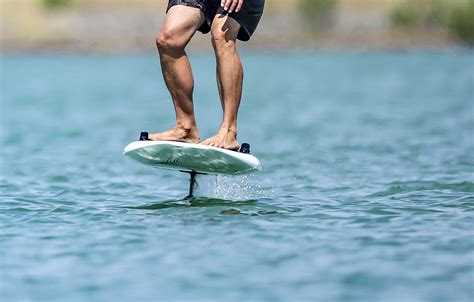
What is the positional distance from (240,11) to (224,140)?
1.13 meters

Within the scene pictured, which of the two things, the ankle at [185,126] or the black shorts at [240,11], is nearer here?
the black shorts at [240,11]

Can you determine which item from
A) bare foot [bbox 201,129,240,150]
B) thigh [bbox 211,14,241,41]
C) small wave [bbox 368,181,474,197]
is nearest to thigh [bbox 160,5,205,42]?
thigh [bbox 211,14,241,41]

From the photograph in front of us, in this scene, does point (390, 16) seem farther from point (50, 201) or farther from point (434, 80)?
point (50, 201)

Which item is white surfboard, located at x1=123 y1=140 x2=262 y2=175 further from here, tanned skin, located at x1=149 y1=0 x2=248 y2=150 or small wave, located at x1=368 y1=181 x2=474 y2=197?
small wave, located at x1=368 y1=181 x2=474 y2=197

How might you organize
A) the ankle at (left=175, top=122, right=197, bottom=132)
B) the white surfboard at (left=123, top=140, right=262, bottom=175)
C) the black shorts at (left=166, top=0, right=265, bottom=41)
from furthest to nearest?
1. the ankle at (left=175, top=122, right=197, bottom=132)
2. the black shorts at (left=166, top=0, right=265, bottom=41)
3. the white surfboard at (left=123, top=140, right=262, bottom=175)

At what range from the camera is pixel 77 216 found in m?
11.6

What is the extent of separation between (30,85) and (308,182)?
4148 centimetres

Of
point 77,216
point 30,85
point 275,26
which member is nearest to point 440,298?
point 77,216

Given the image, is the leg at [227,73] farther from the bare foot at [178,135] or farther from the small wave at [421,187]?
the small wave at [421,187]

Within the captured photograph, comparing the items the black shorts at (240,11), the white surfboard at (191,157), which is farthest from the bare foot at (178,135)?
the black shorts at (240,11)

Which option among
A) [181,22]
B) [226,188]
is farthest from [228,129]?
[226,188]

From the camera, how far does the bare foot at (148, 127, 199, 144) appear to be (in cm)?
1110

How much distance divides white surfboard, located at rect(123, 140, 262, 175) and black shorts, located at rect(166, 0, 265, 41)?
1.06m

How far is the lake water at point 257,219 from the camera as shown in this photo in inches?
336
